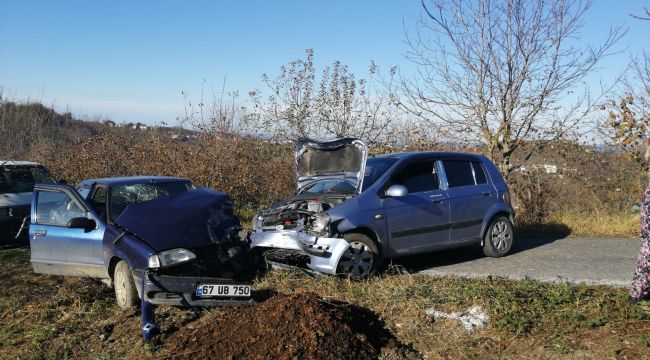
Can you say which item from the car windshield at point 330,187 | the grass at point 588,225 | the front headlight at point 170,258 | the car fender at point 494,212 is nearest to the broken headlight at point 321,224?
the car windshield at point 330,187

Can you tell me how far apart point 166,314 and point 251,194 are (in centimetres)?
799

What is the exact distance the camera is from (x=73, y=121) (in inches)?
1368

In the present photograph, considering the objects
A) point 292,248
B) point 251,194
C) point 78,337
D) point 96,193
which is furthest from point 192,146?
point 78,337

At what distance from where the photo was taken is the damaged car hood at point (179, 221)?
6227 millimetres

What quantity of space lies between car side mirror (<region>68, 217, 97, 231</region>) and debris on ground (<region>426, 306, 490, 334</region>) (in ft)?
13.8

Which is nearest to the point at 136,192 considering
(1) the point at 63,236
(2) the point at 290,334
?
(1) the point at 63,236

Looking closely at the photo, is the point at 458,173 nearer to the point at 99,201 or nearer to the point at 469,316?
the point at 469,316

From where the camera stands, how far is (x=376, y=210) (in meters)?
7.38

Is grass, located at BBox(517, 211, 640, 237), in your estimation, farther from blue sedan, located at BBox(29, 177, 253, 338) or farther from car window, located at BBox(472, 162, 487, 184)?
blue sedan, located at BBox(29, 177, 253, 338)

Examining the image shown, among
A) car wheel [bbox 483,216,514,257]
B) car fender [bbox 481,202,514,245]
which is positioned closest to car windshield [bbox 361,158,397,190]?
car fender [bbox 481,202,514,245]

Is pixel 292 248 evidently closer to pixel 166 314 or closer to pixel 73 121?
pixel 166 314

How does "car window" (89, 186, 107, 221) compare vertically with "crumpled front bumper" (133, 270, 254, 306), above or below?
above

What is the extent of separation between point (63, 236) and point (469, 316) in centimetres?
513

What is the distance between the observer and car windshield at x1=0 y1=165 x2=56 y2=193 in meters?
11.4
